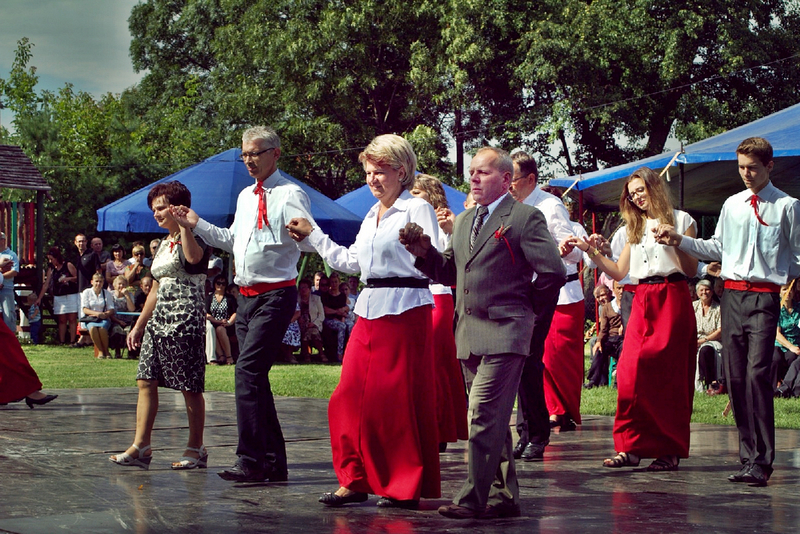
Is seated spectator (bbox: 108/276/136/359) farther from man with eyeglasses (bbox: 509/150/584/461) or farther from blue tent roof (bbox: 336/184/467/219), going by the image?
man with eyeglasses (bbox: 509/150/584/461)

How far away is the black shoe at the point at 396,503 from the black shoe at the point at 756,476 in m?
2.18

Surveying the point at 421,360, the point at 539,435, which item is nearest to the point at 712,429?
the point at 539,435

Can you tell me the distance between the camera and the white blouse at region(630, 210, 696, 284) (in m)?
6.93

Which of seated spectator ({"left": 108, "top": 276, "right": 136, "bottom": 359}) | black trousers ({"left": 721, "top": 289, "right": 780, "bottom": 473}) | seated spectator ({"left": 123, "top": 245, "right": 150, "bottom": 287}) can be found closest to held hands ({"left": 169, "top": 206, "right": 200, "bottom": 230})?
black trousers ({"left": 721, "top": 289, "right": 780, "bottom": 473})

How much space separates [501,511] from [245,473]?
1.66 metres

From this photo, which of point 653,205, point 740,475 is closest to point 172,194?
point 653,205

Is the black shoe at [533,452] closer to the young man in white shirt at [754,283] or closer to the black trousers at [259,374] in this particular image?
the young man in white shirt at [754,283]

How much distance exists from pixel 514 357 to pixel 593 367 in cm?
872

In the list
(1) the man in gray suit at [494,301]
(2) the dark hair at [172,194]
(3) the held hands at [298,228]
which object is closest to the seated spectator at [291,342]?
(2) the dark hair at [172,194]

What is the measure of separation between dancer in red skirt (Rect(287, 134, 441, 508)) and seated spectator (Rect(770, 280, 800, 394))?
804cm

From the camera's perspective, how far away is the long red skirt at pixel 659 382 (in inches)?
272

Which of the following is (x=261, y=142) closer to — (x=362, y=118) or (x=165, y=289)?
(x=165, y=289)

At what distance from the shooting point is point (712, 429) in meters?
9.15

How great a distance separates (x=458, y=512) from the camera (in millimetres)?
5129
